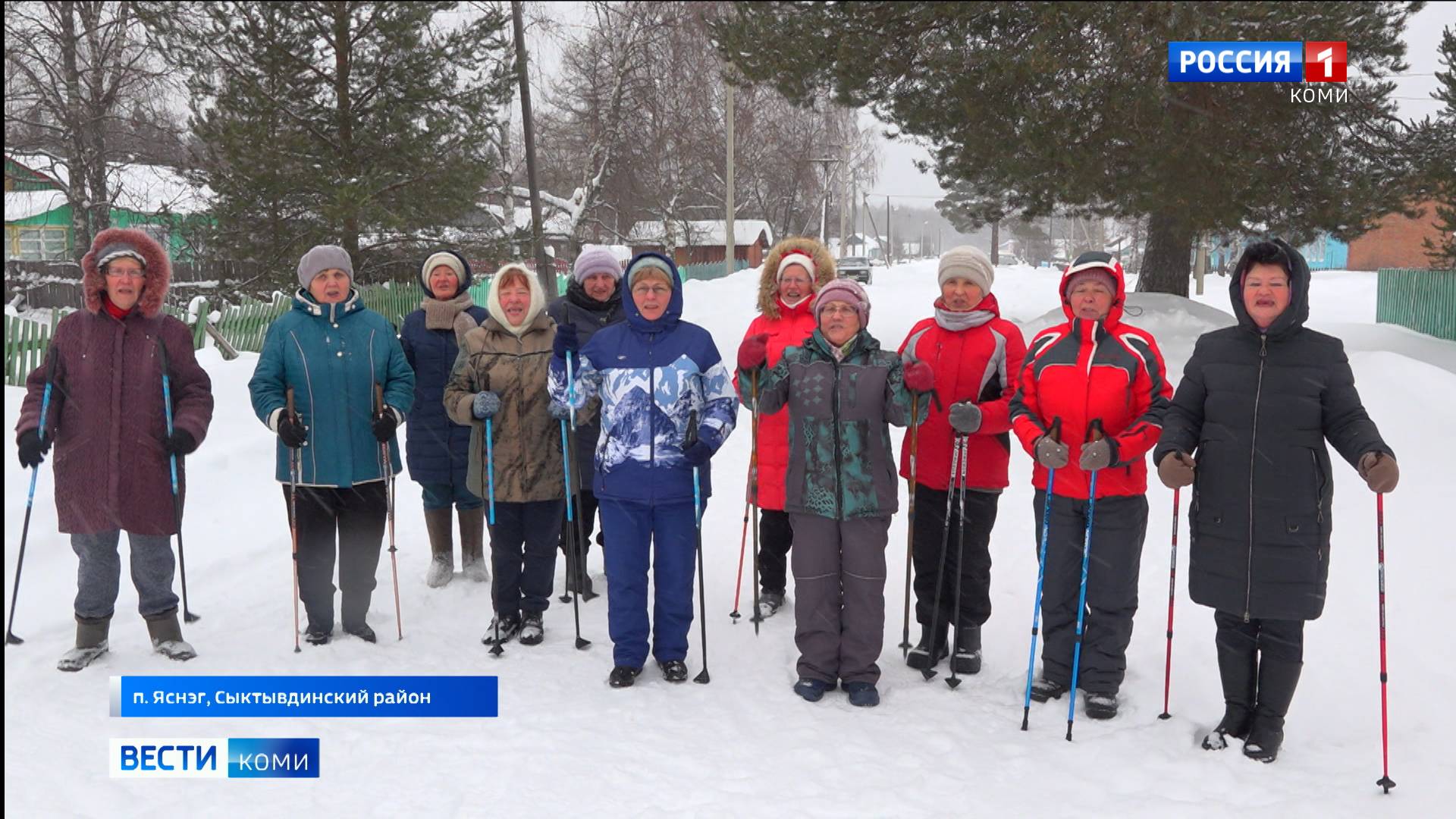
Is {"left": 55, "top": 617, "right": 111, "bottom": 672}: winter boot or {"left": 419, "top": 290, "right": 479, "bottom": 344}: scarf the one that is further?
{"left": 419, "top": 290, "right": 479, "bottom": 344}: scarf

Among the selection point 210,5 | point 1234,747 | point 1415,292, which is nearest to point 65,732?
point 1234,747

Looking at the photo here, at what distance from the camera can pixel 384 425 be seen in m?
4.52

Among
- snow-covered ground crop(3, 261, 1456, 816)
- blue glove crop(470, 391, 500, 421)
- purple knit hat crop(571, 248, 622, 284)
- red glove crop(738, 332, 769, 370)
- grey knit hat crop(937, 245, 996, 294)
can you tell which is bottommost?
snow-covered ground crop(3, 261, 1456, 816)

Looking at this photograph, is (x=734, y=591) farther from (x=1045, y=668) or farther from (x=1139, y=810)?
(x=1139, y=810)

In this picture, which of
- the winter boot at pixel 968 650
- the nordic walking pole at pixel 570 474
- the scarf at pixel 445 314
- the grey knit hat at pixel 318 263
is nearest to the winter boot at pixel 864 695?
the winter boot at pixel 968 650

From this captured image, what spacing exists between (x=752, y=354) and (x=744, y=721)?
1522 millimetres

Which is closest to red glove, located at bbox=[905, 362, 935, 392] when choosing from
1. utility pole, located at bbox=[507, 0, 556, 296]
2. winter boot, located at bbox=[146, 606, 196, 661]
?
winter boot, located at bbox=[146, 606, 196, 661]

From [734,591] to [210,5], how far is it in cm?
1092

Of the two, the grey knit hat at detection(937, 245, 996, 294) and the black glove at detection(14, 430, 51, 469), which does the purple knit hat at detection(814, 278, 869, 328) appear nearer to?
the grey knit hat at detection(937, 245, 996, 294)

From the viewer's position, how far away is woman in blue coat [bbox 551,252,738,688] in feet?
13.5

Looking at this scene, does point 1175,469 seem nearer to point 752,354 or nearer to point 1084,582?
point 1084,582

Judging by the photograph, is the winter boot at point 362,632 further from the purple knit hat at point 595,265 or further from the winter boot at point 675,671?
the purple knit hat at point 595,265

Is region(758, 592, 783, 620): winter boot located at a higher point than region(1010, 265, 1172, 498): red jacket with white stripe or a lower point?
lower

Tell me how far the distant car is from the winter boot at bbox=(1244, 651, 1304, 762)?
28.6 m
